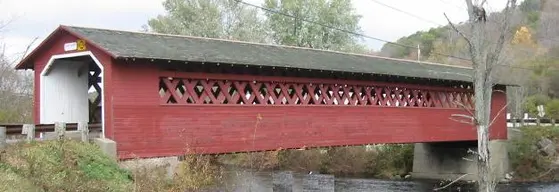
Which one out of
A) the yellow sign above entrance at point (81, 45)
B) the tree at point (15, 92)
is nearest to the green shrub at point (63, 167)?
the yellow sign above entrance at point (81, 45)

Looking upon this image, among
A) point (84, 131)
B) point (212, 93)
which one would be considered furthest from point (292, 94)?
point (84, 131)

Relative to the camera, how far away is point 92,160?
39.7 ft

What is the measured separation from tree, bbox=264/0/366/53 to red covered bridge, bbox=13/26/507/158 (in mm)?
16520

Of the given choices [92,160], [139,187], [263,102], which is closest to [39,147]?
[92,160]

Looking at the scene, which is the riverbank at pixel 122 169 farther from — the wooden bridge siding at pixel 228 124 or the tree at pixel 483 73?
the tree at pixel 483 73

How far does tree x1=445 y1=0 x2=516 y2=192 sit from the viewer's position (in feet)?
33.8

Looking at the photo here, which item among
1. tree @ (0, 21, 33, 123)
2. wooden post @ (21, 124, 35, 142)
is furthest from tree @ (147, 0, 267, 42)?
wooden post @ (21, 124, 35, 142)

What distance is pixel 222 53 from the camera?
1639cm

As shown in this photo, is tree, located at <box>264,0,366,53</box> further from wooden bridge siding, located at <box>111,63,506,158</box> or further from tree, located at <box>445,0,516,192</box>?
tree, located at <box>445,0,516,192</box>

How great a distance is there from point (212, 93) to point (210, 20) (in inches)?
796

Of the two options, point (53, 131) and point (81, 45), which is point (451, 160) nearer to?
point (81, 45)

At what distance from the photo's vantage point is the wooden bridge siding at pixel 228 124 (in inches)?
561

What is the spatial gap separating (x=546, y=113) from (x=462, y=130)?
16.0 meters

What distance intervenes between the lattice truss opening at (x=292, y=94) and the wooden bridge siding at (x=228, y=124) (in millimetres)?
248
